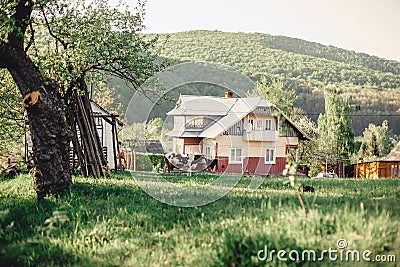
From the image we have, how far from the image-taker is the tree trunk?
30.8 feet

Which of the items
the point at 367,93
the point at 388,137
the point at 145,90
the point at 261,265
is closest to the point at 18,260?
the point at 261,265

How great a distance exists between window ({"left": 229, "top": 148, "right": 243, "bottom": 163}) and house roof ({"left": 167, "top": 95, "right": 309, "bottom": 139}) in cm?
54

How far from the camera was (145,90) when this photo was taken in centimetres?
1127

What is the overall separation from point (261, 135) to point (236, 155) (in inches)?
27.1

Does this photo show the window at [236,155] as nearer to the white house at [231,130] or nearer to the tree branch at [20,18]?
the white house at [231,130]

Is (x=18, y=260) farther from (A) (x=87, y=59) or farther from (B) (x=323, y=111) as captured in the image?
(B) (x=323, y=111)

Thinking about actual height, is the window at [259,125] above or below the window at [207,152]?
above

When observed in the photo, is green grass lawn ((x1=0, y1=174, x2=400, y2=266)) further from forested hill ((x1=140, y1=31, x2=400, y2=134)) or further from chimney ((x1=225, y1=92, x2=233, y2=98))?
forested hill ((x1=140, y1=31, x2=400, y2=134))

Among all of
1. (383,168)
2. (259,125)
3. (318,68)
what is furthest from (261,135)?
(318,68)

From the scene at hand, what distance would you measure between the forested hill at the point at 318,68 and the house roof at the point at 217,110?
88.1 ft

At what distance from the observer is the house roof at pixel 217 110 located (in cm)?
977

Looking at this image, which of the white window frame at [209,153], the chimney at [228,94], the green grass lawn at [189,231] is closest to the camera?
the green grass lawn at [189,231]

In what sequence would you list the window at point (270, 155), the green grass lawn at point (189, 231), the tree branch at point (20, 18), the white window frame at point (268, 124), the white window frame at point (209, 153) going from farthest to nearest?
1. the white window frame at point (209, 153)
2. the window at point (270, 155)
3. the white window frame at point (268, 124)
4. the tree branch at point (20, 18)
5. the green grass lawn at point (189, 231)

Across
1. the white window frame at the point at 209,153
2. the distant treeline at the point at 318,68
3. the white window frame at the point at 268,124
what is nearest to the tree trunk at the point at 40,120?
the white window frame at the point at 209,153
